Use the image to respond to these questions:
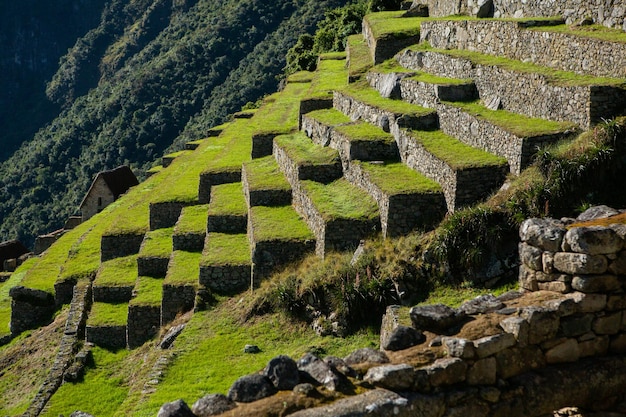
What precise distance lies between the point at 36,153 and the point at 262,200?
85.1 m

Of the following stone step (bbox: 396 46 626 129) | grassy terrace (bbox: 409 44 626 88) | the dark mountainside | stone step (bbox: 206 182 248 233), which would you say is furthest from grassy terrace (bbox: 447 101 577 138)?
the dark mountainside

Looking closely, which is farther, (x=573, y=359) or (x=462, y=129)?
(x=462, y=129)

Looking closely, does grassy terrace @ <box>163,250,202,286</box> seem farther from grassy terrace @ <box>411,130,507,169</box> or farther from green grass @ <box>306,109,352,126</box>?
grassy terrace @ <box>411,130,507,169</box>

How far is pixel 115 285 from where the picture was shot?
23.6m

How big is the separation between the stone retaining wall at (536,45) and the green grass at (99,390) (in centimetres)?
1061

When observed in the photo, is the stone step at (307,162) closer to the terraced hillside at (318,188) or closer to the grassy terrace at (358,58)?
the terraced hillside at (318,188)

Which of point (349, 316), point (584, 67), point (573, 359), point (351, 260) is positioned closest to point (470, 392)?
point (573, 359)

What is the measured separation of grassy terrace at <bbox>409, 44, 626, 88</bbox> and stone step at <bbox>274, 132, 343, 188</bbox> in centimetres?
369

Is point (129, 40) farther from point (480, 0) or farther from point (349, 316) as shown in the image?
point (349, 316)

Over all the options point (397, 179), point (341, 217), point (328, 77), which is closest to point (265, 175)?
point (341, 217)

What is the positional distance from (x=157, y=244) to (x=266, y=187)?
15.2 ft

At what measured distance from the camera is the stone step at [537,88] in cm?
1405

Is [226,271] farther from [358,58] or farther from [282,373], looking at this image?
[358,58]

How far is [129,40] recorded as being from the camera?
12138cm
